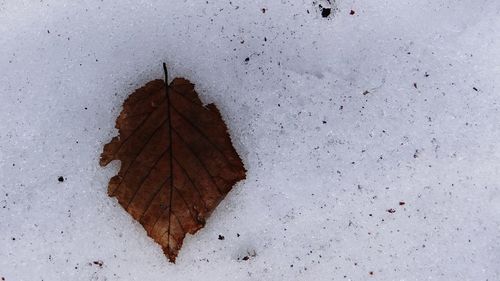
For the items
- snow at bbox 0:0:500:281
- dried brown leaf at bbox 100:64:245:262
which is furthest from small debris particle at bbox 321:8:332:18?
dried brown leaf at bbox 100:64:245:262

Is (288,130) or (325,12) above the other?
(325,12)

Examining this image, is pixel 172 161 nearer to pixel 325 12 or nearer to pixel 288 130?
pixel 288 130

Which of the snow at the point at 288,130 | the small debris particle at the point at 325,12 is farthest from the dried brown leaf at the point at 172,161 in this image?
the small debris particle at the point at 325,12

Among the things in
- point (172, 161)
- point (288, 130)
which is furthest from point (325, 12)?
point (172, 161)

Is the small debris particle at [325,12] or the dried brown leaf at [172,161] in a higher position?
the small debris particle at [325,12]

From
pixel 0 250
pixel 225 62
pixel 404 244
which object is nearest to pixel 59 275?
pixel 0 250

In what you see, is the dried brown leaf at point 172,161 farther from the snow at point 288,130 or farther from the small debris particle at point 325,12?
the small debris particle at point 325,12
